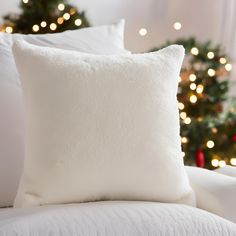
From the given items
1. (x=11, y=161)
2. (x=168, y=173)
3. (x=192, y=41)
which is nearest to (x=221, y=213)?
(x=168, y=173)

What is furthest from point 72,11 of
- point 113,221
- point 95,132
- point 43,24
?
point 113,221

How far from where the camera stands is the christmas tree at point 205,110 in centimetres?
317

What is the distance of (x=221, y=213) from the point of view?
1725 mm

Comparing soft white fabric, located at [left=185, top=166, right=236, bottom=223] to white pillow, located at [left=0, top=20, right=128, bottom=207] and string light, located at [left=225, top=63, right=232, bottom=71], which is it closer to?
white pillow, located at [left=0, top=20, right=128, bottom=207]

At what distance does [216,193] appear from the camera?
5.76 feet

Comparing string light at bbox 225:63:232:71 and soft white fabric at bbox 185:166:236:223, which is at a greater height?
string light at bbox 225:63:232:71

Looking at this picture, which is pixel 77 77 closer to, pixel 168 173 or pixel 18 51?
pixel 18 51

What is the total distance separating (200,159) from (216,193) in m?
1.40

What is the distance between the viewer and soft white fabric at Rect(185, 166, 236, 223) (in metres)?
1.71

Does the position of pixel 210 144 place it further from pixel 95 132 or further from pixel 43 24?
pixel 95 132

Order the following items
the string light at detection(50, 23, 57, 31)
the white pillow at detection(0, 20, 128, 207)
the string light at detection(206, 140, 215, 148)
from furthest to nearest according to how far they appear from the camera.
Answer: the string light at detection(206, 140, 215, 148)
the string light at detection(50, 23, 57, 31)
the white pillow at detection(0, 20, 128, 207)

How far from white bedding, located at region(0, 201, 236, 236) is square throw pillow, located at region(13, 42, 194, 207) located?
86mm

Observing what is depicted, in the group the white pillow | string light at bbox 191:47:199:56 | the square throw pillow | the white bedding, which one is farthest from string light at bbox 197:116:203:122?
the white bedding

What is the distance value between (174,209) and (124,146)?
218 mm
